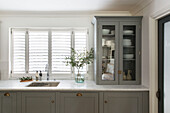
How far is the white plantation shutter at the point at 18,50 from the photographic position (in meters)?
3.08

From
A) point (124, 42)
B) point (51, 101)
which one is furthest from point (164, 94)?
point (51, 101)

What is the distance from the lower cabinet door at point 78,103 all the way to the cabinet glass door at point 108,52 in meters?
0.46

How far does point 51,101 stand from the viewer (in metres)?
2.32

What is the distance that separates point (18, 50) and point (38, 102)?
4.50ft

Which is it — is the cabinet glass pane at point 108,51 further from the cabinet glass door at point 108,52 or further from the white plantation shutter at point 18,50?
the white plantation shutter at point 18,50

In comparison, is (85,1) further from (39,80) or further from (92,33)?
(39,80)

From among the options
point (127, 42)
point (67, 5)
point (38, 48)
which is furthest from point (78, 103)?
point (67, 5)

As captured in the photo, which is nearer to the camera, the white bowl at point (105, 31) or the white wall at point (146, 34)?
the white wall at point (146, 34)

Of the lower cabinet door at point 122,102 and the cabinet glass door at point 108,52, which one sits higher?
the cabinet glass door at point 108,52

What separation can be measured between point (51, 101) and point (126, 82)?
4.53 feet

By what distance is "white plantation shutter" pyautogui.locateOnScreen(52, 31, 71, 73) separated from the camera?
10.1 ft

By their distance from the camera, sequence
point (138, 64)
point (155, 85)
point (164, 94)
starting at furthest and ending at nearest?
point (138, 64), point (155, 85), point (164, 94)

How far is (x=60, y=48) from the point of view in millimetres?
3078

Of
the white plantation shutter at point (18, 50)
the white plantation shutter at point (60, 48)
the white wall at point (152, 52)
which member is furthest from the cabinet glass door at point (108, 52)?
the white plantation shutter at point (18, 50)
